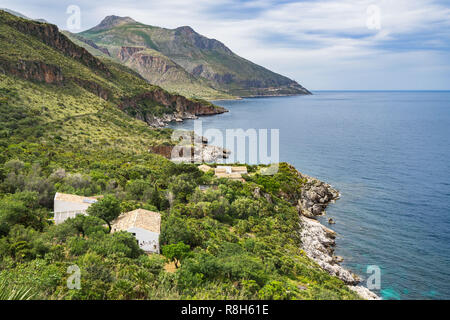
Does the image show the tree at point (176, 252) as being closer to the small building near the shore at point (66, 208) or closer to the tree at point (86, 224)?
the tree at point (86, 224)

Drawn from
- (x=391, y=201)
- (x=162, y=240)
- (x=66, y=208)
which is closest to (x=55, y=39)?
(x=66, y=208)

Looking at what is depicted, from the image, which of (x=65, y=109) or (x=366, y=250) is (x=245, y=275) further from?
(x=65, y=109)

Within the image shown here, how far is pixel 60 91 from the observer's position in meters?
68.0

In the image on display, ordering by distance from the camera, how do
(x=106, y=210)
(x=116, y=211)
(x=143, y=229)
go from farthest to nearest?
(x=116, y=211)
(x=106, y=210)
(x=143, y=229)

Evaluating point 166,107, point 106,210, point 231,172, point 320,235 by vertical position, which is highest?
point 166,107

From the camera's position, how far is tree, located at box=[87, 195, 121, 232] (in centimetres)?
1917

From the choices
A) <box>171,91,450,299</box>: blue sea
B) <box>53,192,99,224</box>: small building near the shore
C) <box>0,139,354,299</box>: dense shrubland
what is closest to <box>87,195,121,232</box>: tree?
<box>0,139,354,299</box>: dense shrubland

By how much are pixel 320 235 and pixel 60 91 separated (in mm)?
63890

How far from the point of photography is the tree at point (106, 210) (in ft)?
62.9

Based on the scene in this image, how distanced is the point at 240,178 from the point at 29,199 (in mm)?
24152

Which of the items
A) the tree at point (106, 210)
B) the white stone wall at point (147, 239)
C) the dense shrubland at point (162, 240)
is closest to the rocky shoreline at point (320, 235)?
the dense shrubland at point (162, 240)

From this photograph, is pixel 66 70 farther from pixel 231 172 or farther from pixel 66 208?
pixel 66 208
